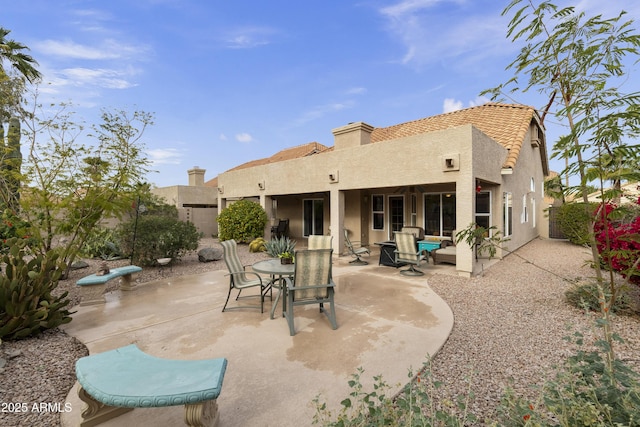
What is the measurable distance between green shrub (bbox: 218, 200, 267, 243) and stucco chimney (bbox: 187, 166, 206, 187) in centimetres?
970

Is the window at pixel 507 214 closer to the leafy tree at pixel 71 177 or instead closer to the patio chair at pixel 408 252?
the patio chair at pixel 408 252

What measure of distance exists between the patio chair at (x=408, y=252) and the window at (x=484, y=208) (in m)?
4.39

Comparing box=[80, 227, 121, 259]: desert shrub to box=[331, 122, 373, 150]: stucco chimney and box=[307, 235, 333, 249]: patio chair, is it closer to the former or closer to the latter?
box=[307, 235, 333, 249]: patio chair

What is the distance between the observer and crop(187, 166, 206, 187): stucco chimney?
22.3 metres

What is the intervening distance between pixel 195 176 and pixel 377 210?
50.5 feet

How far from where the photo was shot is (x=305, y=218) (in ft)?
55.8

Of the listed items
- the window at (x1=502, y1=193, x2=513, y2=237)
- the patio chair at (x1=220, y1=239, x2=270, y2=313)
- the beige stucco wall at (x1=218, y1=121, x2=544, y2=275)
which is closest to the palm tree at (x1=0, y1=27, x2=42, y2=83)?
the beige stucco wall at (x1=218, y1=121, x2=544, y2=275)

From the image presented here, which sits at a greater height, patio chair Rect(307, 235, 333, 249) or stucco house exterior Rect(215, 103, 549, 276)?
stucco house exterior Rect(215, 103, 549, 276)

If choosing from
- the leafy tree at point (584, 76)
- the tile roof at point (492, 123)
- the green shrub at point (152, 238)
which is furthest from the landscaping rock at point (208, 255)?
the tile roof at point (492, 123)

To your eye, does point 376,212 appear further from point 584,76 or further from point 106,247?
point 106,247

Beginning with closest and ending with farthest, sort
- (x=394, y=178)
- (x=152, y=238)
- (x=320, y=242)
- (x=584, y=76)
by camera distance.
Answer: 1. (x=584, y=76)
2. (x=320, y=242)
3. (x=152, y=238)
4. (x=394, y=178)

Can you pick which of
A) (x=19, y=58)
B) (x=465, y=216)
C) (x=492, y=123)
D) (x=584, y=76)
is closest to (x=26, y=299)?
(x=584, y=76)

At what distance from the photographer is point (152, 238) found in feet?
28.9

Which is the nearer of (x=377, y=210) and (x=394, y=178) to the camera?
(x=394, y=178)
